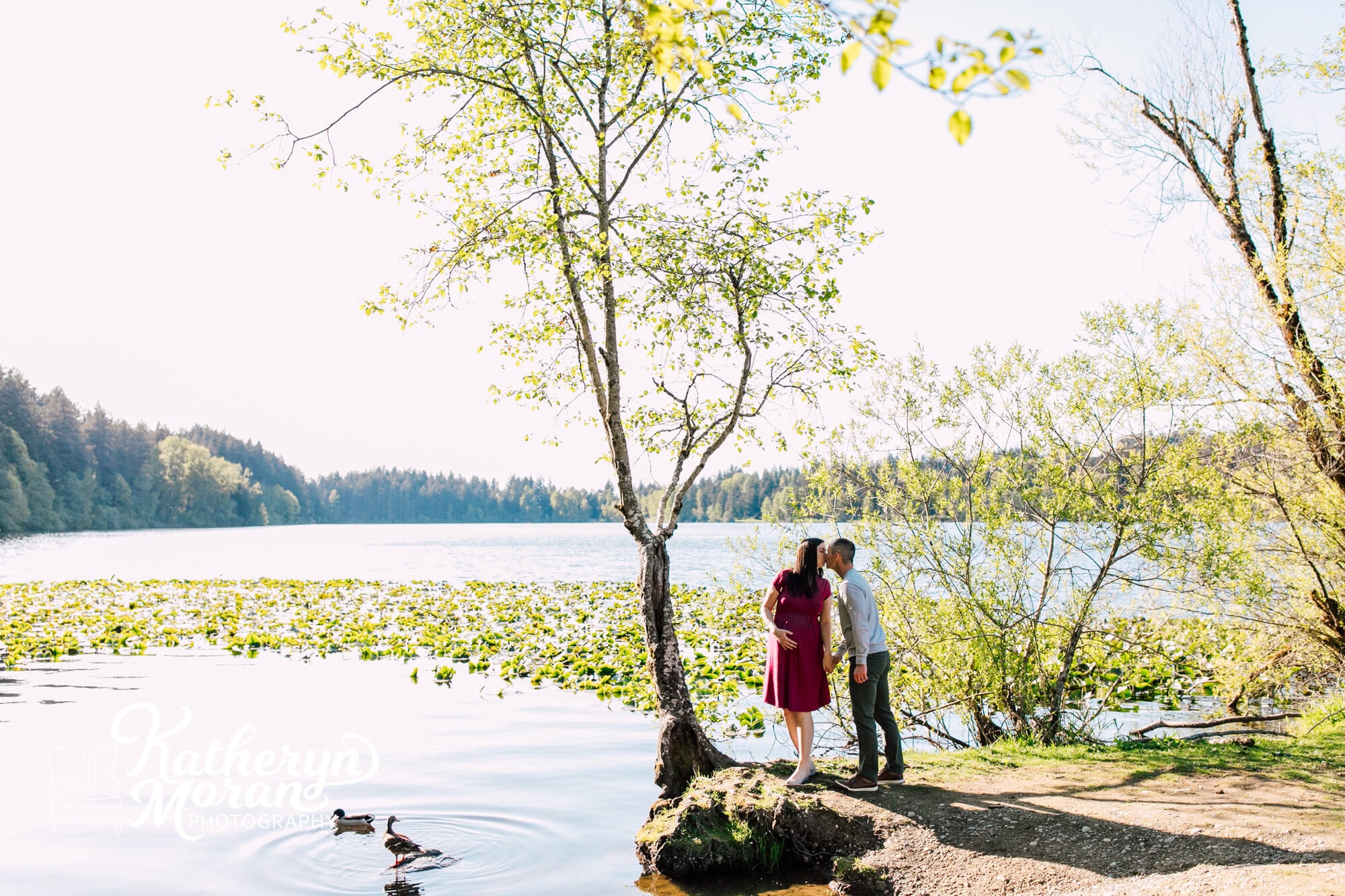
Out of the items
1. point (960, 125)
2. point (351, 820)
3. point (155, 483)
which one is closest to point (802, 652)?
point (351, 820)

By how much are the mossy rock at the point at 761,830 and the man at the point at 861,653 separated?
337 mm

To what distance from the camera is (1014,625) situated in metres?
10.5

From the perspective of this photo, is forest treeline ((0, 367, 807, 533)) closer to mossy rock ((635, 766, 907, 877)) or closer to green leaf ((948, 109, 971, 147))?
mossy rock ((635, 766, 907, 877))

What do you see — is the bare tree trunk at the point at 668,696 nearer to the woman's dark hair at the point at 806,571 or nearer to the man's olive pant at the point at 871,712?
the woman's dark hair at the point at 806,571

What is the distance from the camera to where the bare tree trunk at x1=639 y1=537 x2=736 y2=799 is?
887 cm

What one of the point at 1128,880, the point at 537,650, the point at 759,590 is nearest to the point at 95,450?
the point at 537,650

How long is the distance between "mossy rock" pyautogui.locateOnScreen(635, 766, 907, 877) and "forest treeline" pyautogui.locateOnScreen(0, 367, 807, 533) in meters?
29.8

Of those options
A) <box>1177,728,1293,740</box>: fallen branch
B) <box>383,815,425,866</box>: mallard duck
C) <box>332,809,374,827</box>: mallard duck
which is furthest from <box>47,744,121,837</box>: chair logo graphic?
<box>1177,728,1293,740</box>: fallen branch

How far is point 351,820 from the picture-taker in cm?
877

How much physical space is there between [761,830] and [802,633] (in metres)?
1.65

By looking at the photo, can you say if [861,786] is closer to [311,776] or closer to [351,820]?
[351,820]

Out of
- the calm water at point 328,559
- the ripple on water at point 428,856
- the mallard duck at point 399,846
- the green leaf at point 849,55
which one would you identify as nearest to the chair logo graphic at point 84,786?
the ripple on water at point 428,856

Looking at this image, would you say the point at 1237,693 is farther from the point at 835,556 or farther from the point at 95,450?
the point at 95,450

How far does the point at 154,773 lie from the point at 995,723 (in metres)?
10.5
